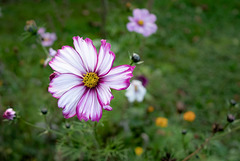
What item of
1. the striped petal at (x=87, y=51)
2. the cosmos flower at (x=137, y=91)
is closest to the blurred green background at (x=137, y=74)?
the cosmos flower at (x=137, y=91)

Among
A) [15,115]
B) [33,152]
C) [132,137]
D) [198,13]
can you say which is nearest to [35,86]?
[33,152]

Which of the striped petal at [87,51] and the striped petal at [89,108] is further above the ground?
the striped petal at [87,51]

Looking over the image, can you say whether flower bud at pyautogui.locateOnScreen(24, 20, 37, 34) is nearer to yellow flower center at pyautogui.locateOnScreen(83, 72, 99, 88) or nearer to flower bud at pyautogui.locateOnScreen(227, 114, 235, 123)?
yellow flower center at pyautogui.locateOnScreen(83, 72, 99, 88)

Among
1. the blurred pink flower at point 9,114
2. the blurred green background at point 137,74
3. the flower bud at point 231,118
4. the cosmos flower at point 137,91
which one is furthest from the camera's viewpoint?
the cosmos flower at point 137,91

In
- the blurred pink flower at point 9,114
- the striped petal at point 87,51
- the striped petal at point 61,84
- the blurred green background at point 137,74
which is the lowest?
the blurred green background at point 137,74

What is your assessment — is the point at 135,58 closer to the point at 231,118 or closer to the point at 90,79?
the point at 90,79

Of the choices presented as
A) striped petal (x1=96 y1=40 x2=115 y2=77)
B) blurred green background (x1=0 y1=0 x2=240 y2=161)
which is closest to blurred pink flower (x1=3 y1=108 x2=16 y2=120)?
blurred green background (x1=0 y1=0 x2=240 y2=161)

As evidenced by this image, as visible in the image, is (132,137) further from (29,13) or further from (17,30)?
(29,13)

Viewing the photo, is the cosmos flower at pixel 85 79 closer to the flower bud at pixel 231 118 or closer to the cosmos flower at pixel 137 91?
the flower bud at pixel 231 118
